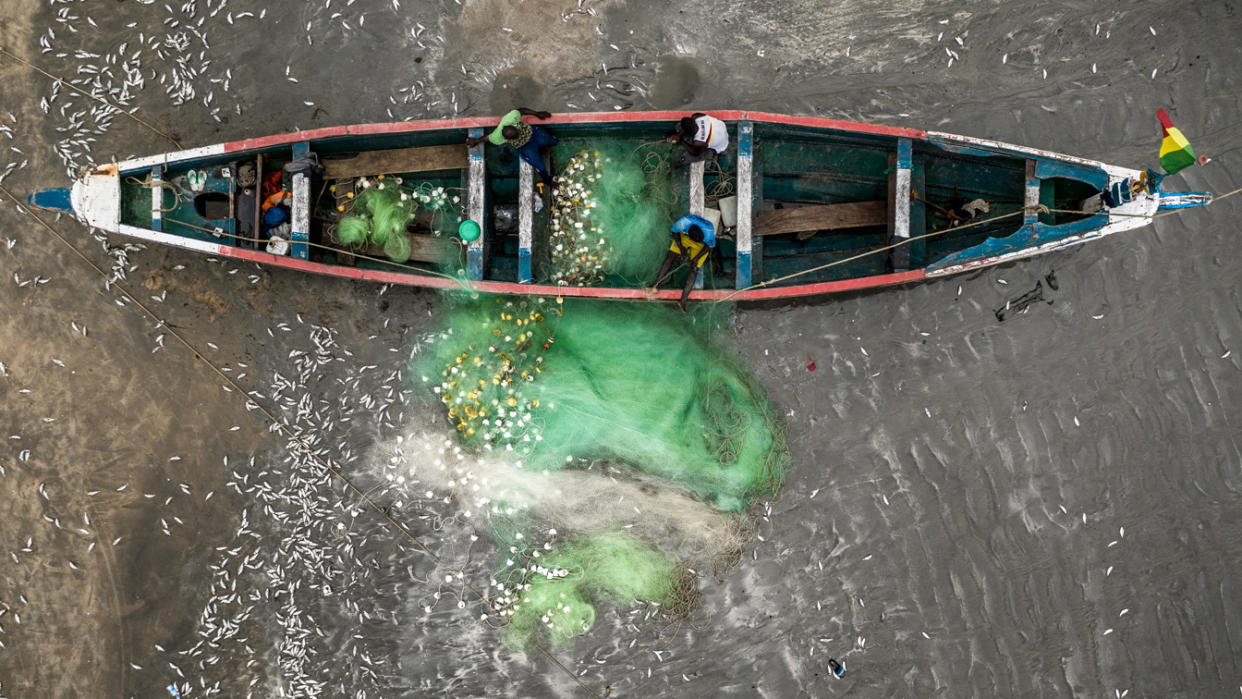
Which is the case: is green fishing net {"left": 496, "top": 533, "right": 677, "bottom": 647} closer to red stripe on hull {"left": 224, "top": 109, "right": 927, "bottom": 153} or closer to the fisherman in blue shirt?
the fisherman in blue shirt

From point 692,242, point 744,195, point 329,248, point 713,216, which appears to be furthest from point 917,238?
point 329,248

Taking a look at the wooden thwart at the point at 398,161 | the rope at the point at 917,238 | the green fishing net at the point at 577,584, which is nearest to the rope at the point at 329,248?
the wooden thwart at the point at 398,161

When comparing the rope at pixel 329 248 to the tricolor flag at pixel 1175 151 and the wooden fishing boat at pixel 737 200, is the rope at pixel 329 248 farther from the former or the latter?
the tricolor flag at pixel 1175 151

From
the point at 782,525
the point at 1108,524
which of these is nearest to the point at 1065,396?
the point at 1108,524

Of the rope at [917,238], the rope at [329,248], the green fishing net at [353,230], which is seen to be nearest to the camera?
the rope at [917,238]

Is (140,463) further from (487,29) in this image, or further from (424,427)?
(487,29)

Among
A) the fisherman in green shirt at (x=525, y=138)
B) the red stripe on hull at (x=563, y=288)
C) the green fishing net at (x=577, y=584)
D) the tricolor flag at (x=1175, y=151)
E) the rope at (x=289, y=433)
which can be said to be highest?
the fisherman in green shirt at (x=525, y=138)

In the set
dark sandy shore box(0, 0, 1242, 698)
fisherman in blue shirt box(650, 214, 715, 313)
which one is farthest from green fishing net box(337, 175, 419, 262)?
fisherman in blue shirt box(650, 214, 715, 313)

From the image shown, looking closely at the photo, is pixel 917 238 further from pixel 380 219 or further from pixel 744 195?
pixel 380 219
